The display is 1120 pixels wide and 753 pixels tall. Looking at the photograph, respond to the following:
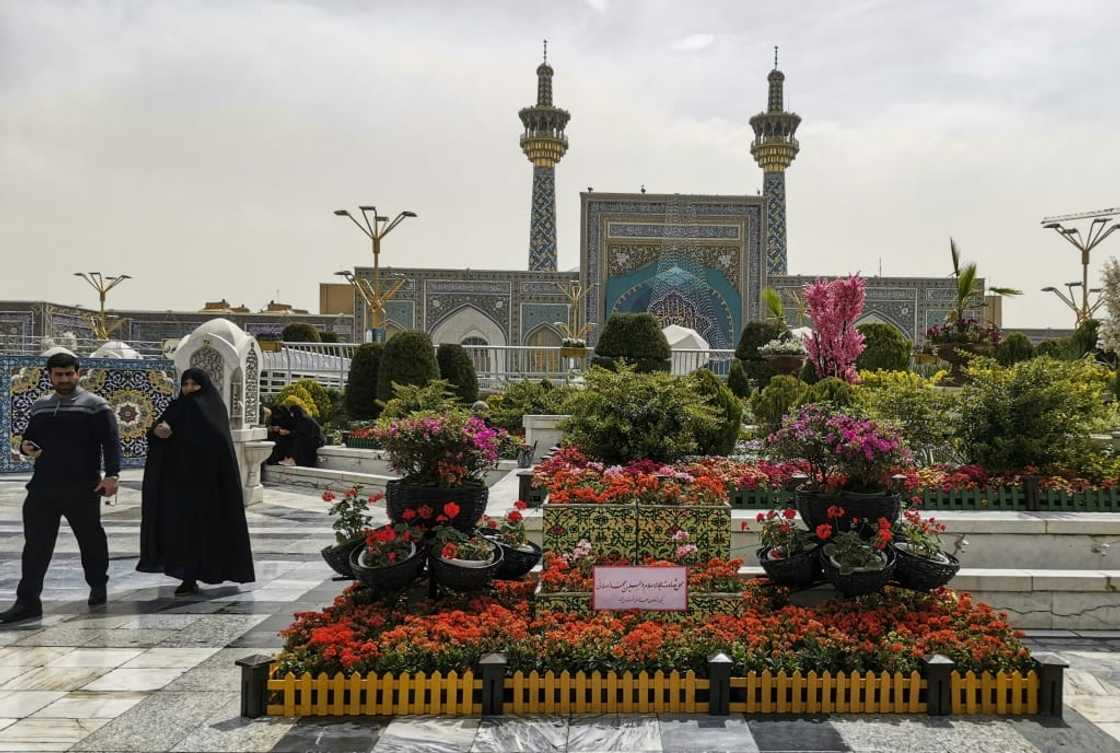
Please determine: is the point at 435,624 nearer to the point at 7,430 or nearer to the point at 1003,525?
the point at 1003,525

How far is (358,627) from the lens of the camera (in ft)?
13.6

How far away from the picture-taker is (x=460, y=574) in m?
4.39

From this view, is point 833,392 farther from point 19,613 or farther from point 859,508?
point 19,613

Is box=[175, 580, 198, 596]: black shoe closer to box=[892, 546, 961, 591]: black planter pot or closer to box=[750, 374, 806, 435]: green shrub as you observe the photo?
box=[892, 546, 961, 591]: black planter pot

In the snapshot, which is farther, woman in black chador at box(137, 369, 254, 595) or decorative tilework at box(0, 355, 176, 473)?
decorative tilework at box(0, 355, 176, 473)

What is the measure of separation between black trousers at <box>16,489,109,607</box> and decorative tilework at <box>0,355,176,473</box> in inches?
318

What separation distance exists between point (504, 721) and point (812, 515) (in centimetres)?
206

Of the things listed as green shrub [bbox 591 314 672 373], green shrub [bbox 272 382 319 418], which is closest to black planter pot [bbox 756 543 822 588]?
green shrub [bbox 591 314 672 373]

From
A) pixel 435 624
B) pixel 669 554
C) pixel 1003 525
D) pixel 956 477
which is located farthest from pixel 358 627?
pixel 956 477

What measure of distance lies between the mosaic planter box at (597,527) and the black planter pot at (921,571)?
1.36m

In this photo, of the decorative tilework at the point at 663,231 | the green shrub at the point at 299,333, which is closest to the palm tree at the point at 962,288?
the decorative tilework at the point at 663,231

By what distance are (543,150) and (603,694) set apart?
3186 cm

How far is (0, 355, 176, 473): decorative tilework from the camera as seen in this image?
42.2 feet

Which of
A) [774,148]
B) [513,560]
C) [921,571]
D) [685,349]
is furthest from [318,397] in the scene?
[774,148]
